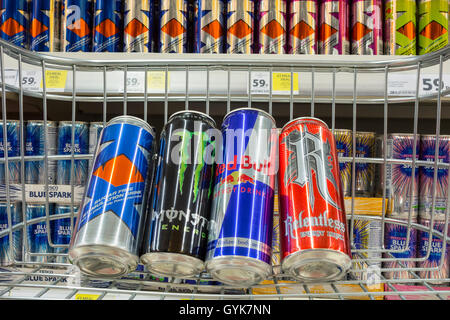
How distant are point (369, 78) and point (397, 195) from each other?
1.36ft

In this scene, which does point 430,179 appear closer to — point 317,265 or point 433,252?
point 433,252

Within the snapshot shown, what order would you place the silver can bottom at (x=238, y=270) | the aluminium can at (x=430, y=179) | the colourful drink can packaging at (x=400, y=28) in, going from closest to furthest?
the silver can bottom at (x=238, y=270) < the aluminium can at (x=430, y=179) < the colourful drink can packaging at (x=400, y=28)

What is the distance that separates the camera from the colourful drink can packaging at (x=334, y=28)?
1.33m

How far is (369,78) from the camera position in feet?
3.59

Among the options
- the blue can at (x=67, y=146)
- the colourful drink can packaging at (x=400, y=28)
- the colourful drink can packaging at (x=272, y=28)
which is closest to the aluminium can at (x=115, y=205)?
the blue can at (x=67, y=146)

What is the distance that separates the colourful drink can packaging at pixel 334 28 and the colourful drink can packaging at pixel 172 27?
0.51 meters

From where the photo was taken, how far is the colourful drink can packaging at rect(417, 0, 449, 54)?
1.30m

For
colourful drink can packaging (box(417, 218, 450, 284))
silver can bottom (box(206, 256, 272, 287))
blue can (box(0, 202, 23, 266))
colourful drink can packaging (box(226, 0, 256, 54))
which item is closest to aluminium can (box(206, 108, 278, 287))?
silver can bottom (box(206, 256, 272, 287))

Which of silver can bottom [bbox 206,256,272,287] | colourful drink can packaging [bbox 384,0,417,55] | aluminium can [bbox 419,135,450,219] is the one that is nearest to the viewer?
silver can bottom [bbox 206,256,272,287]

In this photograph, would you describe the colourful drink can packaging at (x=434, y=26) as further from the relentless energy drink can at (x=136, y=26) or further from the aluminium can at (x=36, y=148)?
the aluminium can at (x=36, y=148)

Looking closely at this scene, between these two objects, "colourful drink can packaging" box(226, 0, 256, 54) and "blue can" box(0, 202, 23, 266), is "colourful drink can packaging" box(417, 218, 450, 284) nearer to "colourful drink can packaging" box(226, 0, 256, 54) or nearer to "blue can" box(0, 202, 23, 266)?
"colourful drink can packaging" box(226, 0, 256, 54)
